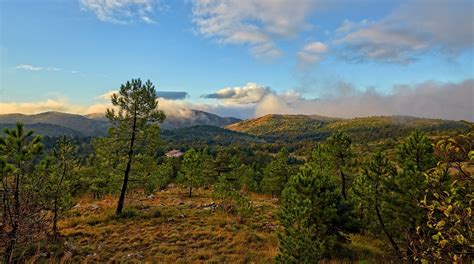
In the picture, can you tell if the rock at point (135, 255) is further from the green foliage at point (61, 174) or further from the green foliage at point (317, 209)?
the green foliage at point (317, 209)

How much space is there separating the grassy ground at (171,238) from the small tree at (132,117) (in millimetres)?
3581

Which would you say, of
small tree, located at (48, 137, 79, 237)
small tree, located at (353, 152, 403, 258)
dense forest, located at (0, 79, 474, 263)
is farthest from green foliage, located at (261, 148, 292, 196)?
small tree, located at (48, 137, 79, 237)

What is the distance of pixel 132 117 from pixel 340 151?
19.0 m

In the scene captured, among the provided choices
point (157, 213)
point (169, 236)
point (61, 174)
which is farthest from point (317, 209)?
point (157, 213)

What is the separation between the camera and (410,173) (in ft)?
47.8

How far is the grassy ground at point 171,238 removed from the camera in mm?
15883

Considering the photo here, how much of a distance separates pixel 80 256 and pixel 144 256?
10.5 feet

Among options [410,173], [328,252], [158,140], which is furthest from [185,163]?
[410,173]

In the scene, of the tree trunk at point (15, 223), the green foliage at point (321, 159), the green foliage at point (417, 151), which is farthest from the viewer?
the green foliage at point (321, 159)

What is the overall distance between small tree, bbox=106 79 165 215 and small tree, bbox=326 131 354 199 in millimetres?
15646

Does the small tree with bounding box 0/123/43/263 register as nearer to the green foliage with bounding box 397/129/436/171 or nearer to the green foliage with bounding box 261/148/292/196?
the green foliage with bounding box 397/129/436/171

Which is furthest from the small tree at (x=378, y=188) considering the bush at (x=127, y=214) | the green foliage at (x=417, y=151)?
the bush at (x=127, y=214)

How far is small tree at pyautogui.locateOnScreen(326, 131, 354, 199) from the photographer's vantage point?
26.8 metres

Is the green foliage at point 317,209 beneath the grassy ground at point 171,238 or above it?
above
